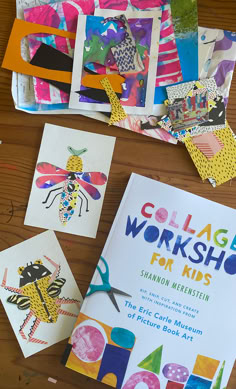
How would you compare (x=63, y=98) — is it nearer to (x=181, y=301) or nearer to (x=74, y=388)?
(x=181, y=301)

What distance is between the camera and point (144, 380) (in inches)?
31.5

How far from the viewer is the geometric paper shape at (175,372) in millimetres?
798

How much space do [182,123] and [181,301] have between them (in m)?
0.35

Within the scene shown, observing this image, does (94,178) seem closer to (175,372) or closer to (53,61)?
(53,61)

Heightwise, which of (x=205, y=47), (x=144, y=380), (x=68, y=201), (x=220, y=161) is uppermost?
(x=205, y=47)

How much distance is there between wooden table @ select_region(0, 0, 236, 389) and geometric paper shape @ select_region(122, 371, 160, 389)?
0.20 feet

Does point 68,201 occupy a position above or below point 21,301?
above

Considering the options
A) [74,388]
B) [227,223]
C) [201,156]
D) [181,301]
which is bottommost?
[74,388]

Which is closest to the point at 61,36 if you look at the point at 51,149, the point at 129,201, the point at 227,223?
the point at 51,149

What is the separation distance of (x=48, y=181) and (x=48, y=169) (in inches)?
1.0

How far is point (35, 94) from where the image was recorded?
84 centimetres

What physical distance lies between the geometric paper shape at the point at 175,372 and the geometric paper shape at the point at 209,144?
41 cm

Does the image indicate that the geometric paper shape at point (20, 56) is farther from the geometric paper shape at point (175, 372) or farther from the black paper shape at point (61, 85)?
the geometric paper shape at point (175, 372)

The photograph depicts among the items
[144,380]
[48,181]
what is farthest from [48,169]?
[144,380]
